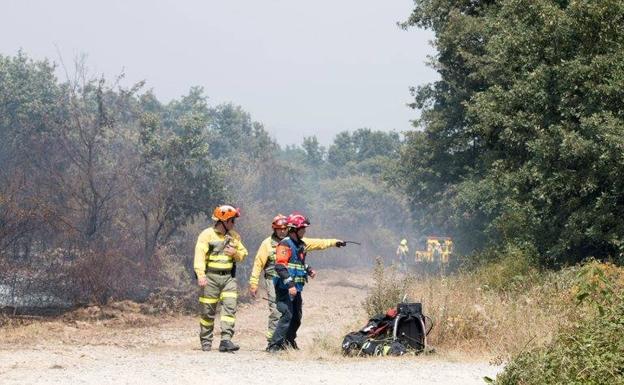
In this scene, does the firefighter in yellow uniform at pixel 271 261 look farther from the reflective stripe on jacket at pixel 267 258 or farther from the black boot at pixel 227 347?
the black boot at pixel 227 347

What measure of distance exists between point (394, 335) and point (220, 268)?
263 cm

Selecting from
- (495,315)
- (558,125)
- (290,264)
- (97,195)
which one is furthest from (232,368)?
(97,195)

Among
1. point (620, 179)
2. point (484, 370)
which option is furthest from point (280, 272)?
point (620, 179)

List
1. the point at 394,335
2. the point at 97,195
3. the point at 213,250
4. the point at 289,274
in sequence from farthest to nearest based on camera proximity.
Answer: the point at 97,195, the point at 213,250, the point at 289,274, the point at 394,335

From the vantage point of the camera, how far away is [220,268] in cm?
1310

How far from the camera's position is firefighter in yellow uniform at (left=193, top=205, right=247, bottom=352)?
12906 millimetres

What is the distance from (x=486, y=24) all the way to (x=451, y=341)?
1257 cm

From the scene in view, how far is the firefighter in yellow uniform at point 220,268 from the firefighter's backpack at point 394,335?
182cm

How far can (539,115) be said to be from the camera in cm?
1920

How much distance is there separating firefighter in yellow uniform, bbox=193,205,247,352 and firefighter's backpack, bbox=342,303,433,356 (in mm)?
1824

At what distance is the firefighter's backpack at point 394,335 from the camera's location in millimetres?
11938

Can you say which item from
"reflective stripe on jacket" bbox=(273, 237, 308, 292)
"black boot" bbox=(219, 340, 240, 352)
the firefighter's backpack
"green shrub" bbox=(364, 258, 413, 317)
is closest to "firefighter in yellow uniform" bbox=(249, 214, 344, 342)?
"reflective stripe on jacket" bbox=(273, 237, 308, 292)

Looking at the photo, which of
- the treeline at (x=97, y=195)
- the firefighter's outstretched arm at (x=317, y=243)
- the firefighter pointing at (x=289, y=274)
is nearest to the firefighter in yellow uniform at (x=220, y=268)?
the firefighter pointing at (x=289, y=274)

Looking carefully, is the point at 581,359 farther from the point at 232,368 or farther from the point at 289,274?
the point at 289,274
